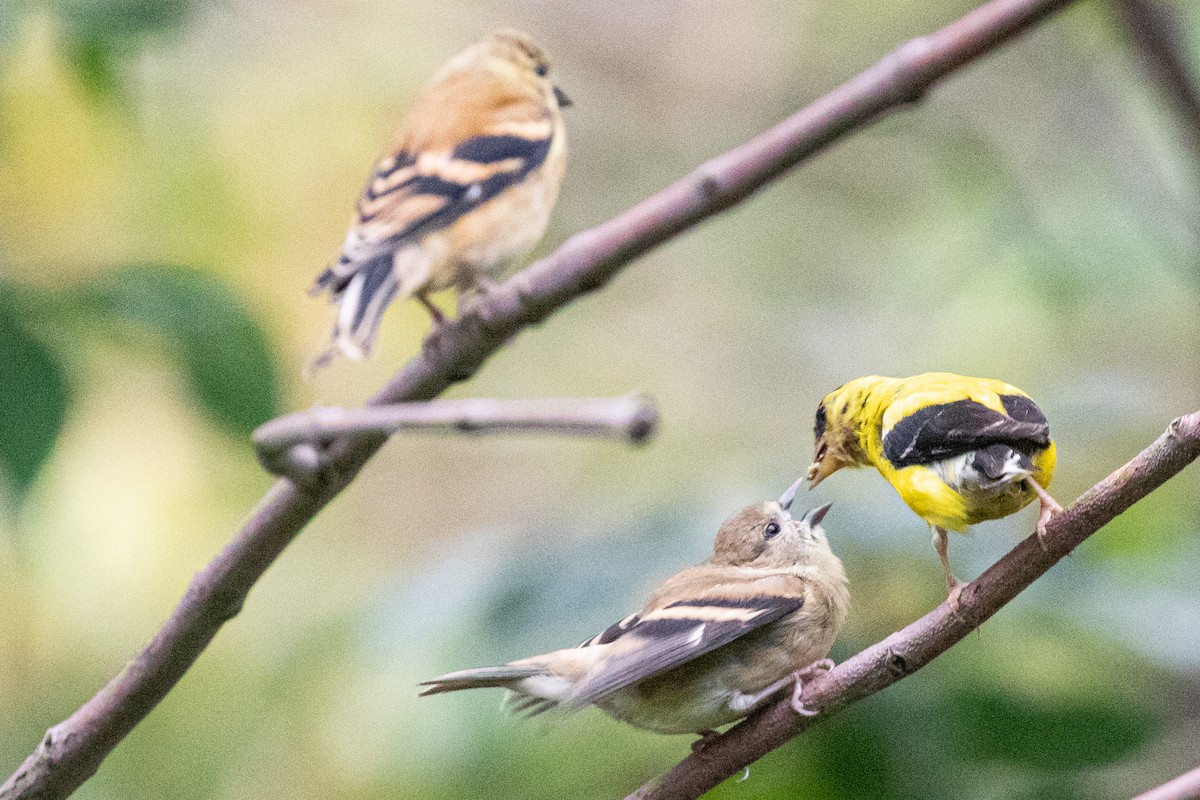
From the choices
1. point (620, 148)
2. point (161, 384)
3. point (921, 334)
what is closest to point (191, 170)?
point (161, 384)

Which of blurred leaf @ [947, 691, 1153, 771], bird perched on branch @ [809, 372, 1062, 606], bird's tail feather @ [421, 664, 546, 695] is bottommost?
blurred leaf @ [947, 691, 1153, 771]

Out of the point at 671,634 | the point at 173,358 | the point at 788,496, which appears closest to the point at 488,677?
the point at 671,634

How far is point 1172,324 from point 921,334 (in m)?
0.75

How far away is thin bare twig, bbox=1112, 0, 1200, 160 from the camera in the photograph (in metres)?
1.71

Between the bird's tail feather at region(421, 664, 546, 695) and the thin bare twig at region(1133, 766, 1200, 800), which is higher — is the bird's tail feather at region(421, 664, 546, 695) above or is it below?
below

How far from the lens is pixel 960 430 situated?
164cm

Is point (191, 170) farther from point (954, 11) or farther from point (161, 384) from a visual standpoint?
point (954, 11)

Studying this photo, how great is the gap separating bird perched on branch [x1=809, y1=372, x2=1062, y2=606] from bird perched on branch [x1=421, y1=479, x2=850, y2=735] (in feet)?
0.38

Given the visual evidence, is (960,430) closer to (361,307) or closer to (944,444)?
(944,444)

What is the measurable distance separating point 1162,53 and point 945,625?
0.96 m

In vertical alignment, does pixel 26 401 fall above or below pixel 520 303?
below

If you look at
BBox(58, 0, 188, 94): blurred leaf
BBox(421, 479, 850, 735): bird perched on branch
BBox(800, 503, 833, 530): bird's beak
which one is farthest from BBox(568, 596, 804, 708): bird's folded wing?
BBox(58, 0, 188, 94): blurred leaf

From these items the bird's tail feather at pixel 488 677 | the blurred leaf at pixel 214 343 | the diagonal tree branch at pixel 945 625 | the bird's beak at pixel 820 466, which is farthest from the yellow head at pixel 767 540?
the blurred leaf at pixel 214 343

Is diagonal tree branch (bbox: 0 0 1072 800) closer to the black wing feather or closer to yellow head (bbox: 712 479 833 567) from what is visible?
the black wing feather
